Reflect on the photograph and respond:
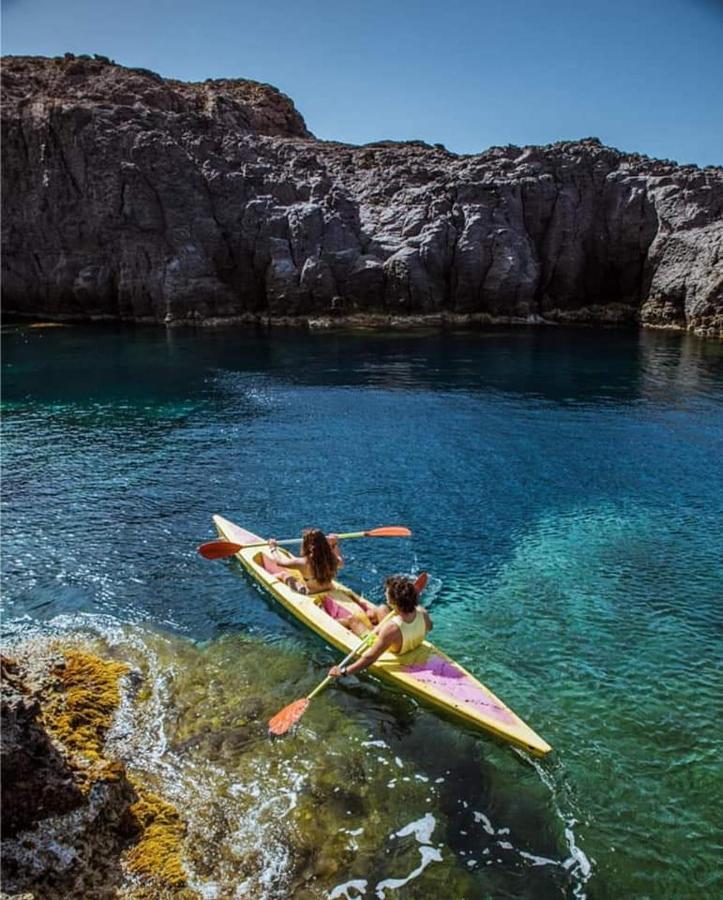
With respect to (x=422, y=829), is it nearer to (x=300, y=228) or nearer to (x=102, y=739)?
(x=102, y=739)

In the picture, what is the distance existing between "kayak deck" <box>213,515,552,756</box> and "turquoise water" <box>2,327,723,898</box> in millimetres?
271

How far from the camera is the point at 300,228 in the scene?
158 ft

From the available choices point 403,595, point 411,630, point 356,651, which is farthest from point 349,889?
point 403,595

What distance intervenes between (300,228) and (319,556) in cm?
4159

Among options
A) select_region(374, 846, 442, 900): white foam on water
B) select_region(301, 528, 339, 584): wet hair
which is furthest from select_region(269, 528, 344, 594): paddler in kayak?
select_region(374, 846, 442, 900): white foam on water

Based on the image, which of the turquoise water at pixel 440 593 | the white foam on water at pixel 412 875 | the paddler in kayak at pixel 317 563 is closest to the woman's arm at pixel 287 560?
the paddler in kayak at pixel 317 563

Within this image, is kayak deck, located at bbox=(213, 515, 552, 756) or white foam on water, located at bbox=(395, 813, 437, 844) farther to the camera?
kayak deck, located at bbox=(213, 515, 552, 756)

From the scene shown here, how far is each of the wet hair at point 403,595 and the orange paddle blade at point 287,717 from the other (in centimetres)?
177

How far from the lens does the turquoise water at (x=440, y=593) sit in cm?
667

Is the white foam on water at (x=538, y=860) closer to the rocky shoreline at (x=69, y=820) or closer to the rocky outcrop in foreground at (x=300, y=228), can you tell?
the rocky shoreline at (x=69, y=820)

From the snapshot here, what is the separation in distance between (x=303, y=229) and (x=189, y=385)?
916 inches

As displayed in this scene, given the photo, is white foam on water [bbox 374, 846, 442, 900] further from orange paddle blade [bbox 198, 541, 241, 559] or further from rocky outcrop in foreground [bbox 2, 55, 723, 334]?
rocky outcrop in foreground [bbox 2, 55, 723, 334]

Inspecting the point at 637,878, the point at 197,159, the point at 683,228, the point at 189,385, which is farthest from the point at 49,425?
the point at 683,228

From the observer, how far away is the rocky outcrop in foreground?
47.5 metres
